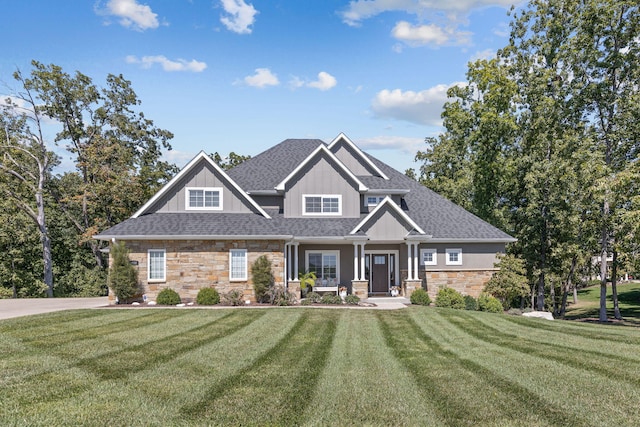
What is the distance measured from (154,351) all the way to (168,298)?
10.2 meters

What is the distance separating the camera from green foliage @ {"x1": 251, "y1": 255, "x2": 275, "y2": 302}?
21016 mm

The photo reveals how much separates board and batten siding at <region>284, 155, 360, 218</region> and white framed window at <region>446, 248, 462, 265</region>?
6807 millimetres

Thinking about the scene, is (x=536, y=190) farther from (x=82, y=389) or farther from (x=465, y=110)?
(x=82, y=389)

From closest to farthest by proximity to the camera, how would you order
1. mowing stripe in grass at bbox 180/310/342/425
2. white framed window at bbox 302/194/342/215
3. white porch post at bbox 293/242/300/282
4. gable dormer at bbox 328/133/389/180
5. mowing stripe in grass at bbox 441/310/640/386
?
mowing stripe in grass at bbox 180/310/342/425 < mowing stripe in grass at bbox 441/310/640/386 < white porch post at bbox 293/242/300/282 < white framed window at bbox 302/194/342/215 < gable dormer at bbox 328/133/389/180

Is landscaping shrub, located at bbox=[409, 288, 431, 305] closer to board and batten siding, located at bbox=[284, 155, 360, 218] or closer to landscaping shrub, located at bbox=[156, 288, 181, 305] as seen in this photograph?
board and batten siding, located at bbox=[284, 155, 360, 218]

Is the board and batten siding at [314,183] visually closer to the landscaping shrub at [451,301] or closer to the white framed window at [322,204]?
the white framed window at [322,204]

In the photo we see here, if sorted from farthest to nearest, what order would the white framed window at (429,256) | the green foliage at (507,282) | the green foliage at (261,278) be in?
the white framed window at (429,256) < the green foliage at (507,282) < the green foliage at (261,278)

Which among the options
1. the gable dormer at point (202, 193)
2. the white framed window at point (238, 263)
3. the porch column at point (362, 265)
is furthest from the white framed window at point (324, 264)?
the white framed window at point (238, 263)

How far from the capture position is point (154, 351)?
1065 cm

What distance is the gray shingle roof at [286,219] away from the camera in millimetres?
21406

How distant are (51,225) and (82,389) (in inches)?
1355

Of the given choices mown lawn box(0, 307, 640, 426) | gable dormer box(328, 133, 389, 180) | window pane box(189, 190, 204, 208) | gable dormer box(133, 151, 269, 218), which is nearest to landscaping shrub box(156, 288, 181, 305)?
gable dormer box(133, 151, 269, 218)

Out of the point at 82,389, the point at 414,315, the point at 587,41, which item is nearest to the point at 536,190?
the point at 587,41

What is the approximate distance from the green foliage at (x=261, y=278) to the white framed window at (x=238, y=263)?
2.15 feet
